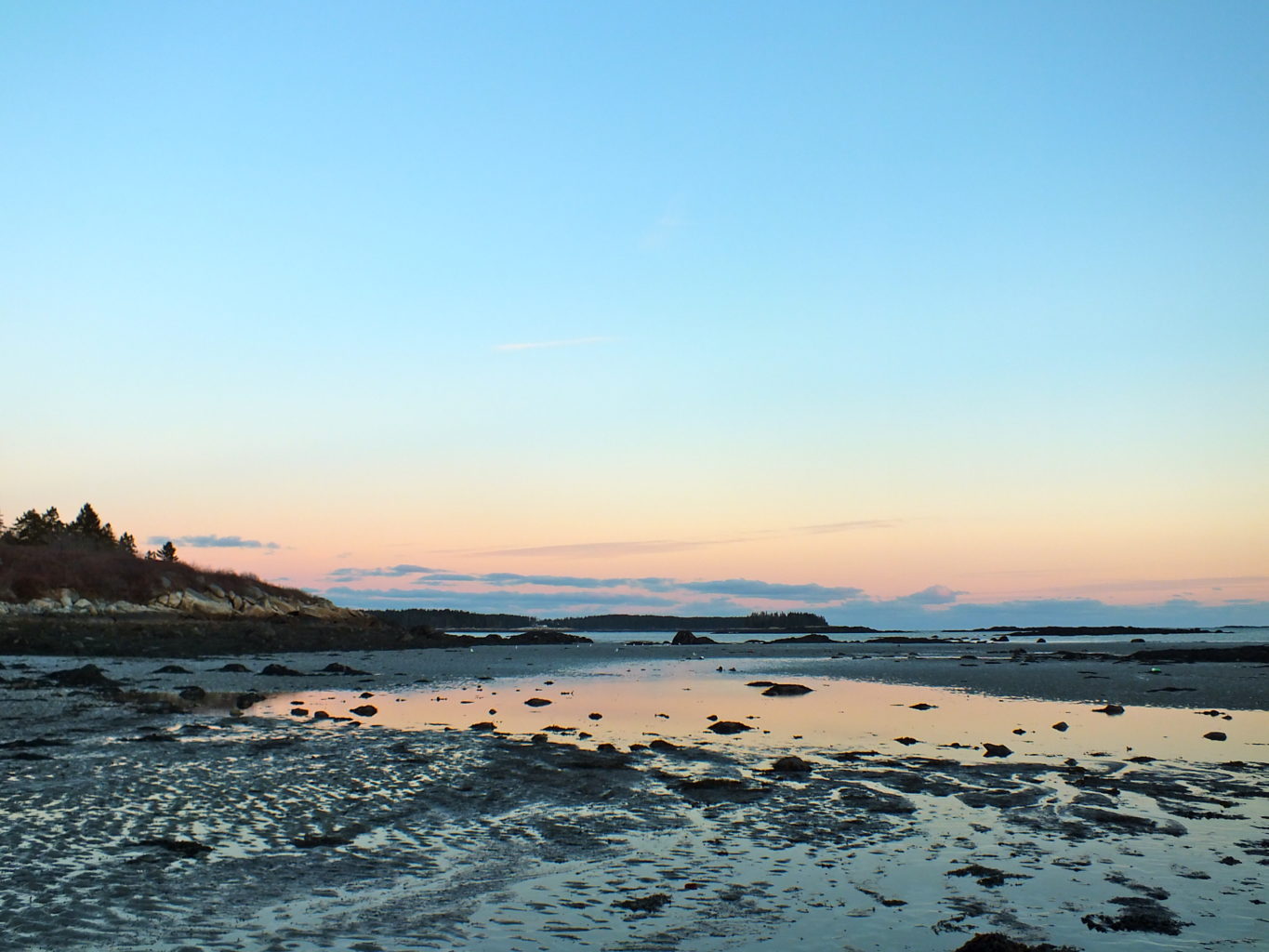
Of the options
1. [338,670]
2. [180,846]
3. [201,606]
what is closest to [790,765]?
[180,846]

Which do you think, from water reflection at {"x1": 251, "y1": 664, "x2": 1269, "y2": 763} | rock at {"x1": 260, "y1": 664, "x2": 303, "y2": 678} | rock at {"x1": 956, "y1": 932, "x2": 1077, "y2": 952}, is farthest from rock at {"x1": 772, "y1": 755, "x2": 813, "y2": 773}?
rock at {"x1": 260, "y1": 664, "x2": 303, "y2": 678}

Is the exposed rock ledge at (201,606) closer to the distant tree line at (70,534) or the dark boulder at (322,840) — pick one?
the distant tree line at (70,534)

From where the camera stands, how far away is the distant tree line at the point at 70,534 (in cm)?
10919

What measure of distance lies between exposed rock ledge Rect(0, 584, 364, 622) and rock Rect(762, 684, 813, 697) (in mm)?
58647

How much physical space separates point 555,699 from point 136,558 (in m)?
72.1

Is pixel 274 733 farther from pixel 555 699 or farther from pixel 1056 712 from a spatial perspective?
pixel 1056 712

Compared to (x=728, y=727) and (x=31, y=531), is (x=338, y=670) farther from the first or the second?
(x=31, y=531)

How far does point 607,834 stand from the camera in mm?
13930

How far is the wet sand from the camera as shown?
9648 millimetres

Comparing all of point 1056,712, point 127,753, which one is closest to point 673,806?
point 127,753

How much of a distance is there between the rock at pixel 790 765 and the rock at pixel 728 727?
21.3ft

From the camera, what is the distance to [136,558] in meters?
93.1

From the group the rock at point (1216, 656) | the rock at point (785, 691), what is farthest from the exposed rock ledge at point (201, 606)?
the rock at point (1216, 656)

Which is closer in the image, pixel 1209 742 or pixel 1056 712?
pixel 1209 742
